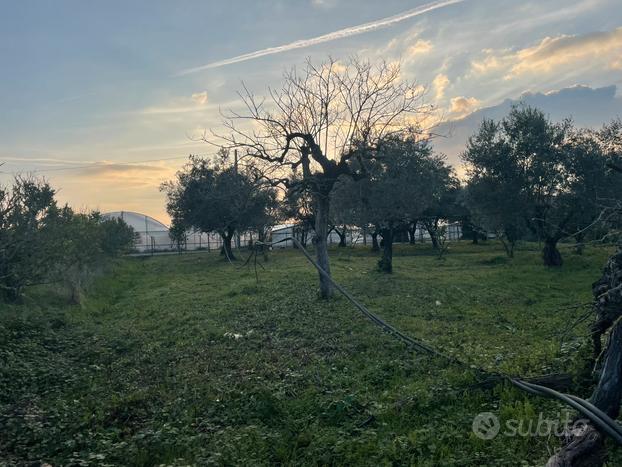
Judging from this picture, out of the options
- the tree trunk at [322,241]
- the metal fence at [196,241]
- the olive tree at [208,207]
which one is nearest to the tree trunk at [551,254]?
the tree trunk at [322,241]

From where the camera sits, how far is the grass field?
517cm

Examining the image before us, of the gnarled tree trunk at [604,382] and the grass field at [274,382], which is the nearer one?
the gnarled tree trunk at [604,382]

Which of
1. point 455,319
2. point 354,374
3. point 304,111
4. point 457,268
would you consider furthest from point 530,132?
point 354,374

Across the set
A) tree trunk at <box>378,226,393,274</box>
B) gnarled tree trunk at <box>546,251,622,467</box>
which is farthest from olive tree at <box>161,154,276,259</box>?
gnarled tree trunk at <box>546,251,622,467</box>

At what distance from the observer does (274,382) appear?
730cm

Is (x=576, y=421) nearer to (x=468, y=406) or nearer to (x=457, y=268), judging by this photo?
(x=468, y=406)

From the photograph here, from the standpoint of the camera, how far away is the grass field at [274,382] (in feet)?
17.0

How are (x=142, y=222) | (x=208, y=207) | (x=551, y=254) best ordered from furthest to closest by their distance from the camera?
(x=142, y=222) → (x=208, y=207) → (x=551, y=254)

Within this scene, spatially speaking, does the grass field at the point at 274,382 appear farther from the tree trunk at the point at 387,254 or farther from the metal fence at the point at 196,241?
the metal fence at the point at 196,241

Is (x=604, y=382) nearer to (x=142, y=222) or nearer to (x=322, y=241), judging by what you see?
(x=322, y=241)

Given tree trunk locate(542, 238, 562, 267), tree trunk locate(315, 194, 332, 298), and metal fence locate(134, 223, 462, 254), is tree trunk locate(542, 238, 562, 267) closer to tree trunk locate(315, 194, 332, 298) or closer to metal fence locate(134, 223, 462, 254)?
tree trunk locate(315, 194, 332, 298)

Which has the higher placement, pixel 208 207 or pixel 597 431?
pixel 208 207

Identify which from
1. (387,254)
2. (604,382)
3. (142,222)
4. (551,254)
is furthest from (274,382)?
(142,222)

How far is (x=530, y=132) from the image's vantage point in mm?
24328
